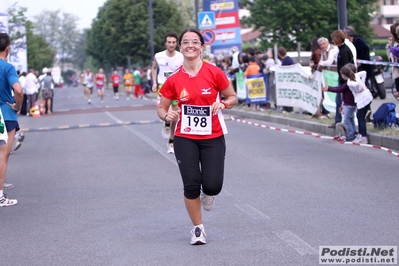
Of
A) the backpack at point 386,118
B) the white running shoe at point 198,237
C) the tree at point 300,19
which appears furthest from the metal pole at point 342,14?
the tree at point 300,19

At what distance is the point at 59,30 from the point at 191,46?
550 feet

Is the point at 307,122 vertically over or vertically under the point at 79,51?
under

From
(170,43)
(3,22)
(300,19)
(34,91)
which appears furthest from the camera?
(300,19)

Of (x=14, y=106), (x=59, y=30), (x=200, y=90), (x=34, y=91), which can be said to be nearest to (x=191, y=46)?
(x=200, y=90)

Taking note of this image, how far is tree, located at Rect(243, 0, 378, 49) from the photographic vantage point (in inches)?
1607

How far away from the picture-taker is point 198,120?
6598mm

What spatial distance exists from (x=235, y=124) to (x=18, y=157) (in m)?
7.44

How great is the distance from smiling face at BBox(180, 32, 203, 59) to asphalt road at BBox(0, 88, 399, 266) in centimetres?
156

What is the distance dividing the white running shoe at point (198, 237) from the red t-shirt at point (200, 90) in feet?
2.52

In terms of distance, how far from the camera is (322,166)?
11531 millimetres

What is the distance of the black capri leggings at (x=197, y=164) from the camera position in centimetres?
664

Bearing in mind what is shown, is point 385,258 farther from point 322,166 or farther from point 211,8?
point 211,8

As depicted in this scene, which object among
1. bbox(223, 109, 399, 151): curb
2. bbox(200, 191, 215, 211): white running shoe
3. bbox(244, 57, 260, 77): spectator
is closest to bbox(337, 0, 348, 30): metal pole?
bbox(223, 109, 399, 151): curb

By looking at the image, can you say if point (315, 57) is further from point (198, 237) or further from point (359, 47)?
point (198, 237)
